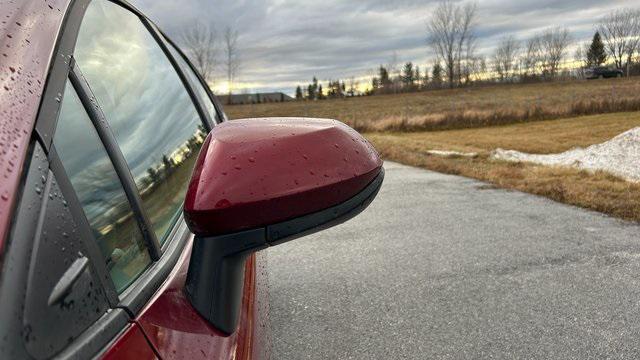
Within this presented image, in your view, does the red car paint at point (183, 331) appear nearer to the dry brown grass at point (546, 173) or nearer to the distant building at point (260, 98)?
the dry brown grass at point (546, 173)

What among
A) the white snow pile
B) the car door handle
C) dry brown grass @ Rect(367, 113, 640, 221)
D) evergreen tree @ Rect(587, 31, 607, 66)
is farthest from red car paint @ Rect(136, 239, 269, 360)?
evergreen tree @ Rect(587, 31, 607, 66)

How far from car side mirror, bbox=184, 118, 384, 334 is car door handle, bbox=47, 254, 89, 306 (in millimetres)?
154

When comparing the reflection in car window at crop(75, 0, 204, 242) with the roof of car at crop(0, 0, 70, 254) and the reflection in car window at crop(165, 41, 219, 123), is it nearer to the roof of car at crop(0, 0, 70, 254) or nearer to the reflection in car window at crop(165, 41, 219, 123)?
the roof of car at crop(0, 0, 70, 254)

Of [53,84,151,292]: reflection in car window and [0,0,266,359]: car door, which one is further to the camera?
[53,84,151,292]: reflection in car window

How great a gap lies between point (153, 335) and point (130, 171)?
429 mm

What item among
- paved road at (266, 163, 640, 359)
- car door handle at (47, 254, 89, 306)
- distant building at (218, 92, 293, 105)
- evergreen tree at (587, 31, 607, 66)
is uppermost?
evergreen tree at (587, 31, 607, 66)

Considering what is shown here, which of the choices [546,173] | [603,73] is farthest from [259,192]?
[603,73]

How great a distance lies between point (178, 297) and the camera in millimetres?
841

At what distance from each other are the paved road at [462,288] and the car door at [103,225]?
1531 mm

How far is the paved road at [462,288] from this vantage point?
8.53ft

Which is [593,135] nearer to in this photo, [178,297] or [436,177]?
[436,177]

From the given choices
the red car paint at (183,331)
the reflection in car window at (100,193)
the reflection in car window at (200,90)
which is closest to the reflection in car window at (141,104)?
the reflection in car window at (100,193)

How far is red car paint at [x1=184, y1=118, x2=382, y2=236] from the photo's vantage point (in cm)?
72

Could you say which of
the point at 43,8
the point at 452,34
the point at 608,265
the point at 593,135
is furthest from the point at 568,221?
the point at 452,34
